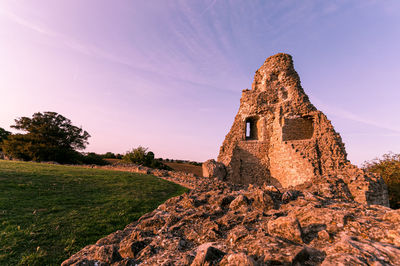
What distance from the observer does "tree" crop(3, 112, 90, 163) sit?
1889cm

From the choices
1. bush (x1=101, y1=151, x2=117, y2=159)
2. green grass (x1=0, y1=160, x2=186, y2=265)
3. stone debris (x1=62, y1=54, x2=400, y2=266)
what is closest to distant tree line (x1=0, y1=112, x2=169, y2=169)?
bush (x1=101, y1=151, x2=117, y2=159)

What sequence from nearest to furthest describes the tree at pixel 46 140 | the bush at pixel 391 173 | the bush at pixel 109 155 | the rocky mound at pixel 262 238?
the rocky mound at pixel 262 238, the bush at pixel 391 173, the tree at pixel 46 140, the bush at pixel 109 155

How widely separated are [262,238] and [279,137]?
982 centimetres

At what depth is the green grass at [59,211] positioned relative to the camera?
10.9ft

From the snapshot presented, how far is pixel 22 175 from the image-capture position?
27.9ft

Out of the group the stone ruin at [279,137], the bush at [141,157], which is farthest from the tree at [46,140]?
the stone ruin at [279,137]

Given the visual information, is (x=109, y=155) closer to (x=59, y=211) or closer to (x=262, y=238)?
(x=59, y=211)

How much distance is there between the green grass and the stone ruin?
5.63 m

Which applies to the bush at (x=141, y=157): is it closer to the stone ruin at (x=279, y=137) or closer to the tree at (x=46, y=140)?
the tree at (x=46, y=140)

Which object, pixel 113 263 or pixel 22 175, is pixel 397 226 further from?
pixel 22 175

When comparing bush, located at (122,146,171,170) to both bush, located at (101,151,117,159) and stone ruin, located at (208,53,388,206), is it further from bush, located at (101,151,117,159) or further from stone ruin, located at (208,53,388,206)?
stone ruin, located at (208,53,388,206)

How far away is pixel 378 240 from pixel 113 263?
126 inches

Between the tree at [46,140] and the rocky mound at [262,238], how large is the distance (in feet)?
75.3

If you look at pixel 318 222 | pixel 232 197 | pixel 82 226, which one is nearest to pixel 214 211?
pixel 232 197
